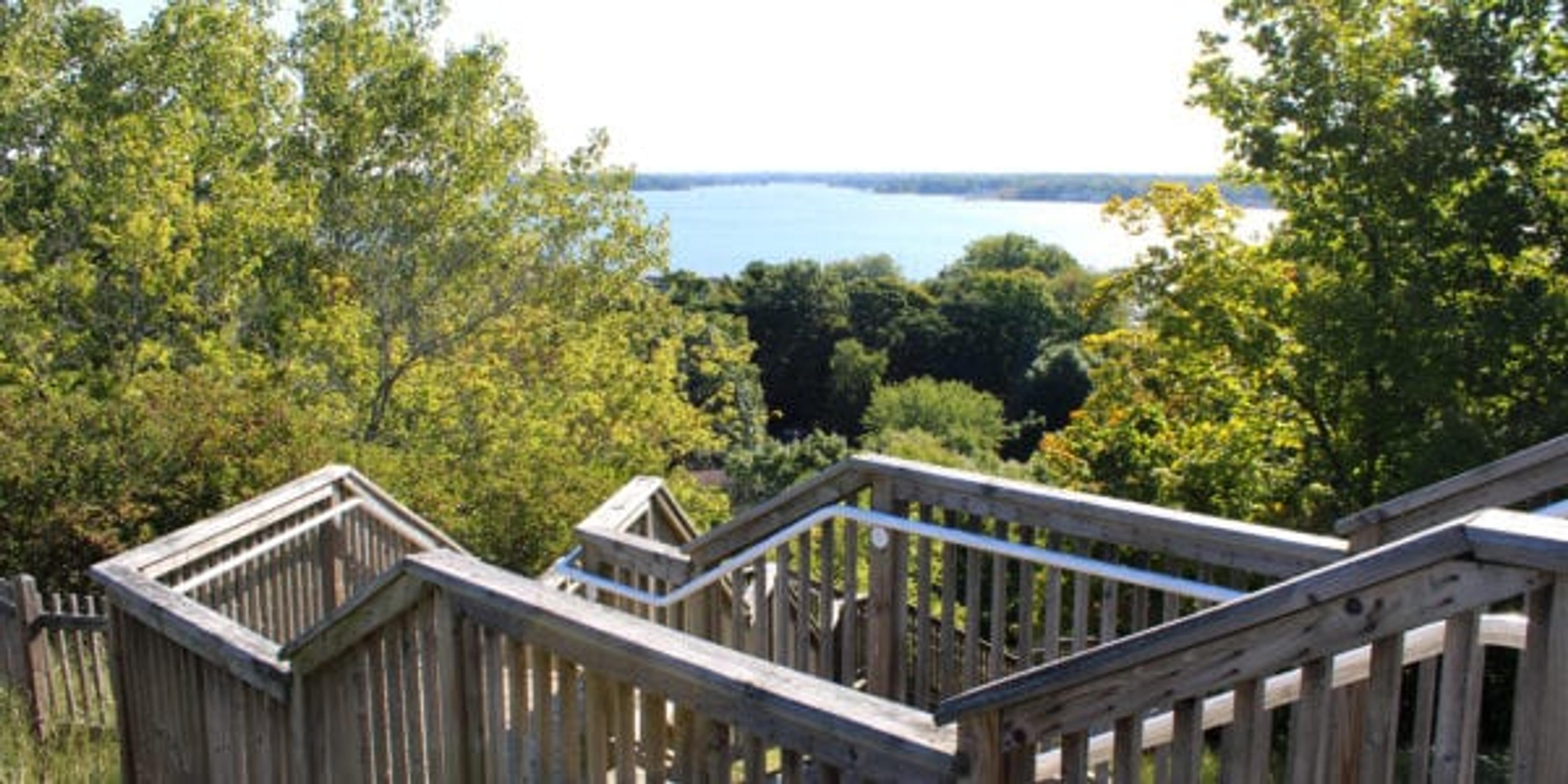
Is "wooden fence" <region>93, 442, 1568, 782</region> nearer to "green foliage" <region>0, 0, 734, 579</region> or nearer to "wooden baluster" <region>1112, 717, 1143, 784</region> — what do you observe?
"wooden baluster" <region>1112, 717, 1143, 784</region>

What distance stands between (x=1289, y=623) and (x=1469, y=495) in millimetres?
1994

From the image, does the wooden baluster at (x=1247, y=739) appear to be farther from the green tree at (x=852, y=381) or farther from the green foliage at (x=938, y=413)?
the green tree at (x=852, y=381)

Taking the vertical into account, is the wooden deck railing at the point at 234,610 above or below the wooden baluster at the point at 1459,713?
below

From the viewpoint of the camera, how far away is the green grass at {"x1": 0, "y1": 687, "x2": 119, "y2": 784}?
5699mm

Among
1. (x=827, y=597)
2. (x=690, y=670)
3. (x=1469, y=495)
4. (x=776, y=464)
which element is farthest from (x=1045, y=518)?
(x=776, y=464)

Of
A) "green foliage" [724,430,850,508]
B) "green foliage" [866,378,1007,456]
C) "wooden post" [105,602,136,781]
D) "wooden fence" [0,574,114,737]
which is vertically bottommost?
"green foliage" [866,378,1007,456]

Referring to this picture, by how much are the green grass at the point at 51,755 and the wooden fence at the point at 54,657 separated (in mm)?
428

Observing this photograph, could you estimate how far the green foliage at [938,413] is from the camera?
56969mm

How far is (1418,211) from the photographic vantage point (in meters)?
12.0

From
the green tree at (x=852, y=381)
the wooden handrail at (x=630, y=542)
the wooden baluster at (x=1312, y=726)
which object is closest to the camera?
the wooden baluster at (x=1312, y=726)

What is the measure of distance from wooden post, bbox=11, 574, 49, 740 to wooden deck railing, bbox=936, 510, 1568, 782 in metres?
6.89

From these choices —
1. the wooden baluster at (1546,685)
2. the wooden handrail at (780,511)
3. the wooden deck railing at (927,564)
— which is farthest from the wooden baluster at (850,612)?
the wooden baluster at (1546,685)

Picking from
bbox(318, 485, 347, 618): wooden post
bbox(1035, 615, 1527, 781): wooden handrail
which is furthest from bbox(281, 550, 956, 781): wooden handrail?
bbox(318, 485, 347, 618): wooden post

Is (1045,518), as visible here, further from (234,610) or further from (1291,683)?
(234,610)
